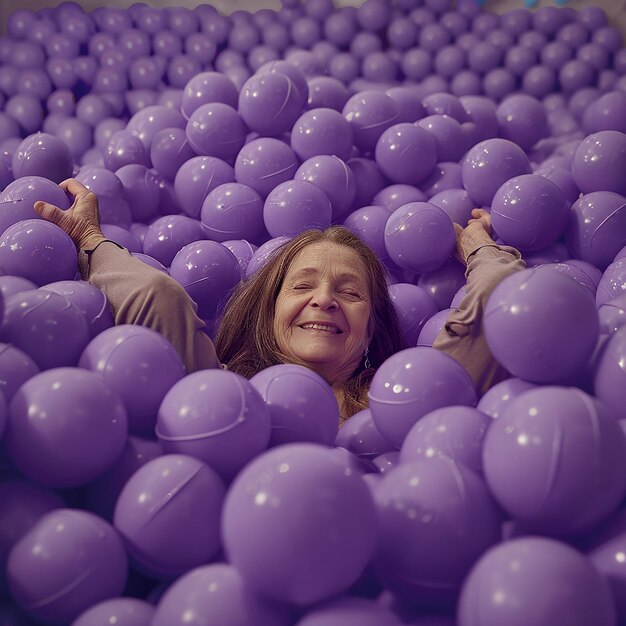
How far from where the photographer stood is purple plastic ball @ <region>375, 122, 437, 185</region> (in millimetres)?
2404

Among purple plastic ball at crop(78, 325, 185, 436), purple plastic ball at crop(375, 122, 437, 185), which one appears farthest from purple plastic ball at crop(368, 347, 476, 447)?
purple plastic ball at crop(375, 122, 437, 185)

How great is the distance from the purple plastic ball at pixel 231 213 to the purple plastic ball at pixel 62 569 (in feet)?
4.72

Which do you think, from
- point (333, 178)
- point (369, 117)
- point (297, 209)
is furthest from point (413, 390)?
point (369, 117)

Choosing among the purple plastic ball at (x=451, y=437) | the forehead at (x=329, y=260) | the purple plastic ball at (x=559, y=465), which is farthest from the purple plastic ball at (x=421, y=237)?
the purple plastic ball at (x=559, y=465)

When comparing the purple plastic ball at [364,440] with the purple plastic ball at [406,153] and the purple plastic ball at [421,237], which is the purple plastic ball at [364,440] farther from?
the purple plastic ball at [406,153]

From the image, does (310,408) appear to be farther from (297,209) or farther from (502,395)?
(297,209)

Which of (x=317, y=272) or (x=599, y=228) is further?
(x=599, y=228)

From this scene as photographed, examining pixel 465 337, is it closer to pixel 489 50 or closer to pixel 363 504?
pixel 363 504

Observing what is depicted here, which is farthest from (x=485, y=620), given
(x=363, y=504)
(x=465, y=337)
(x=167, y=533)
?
(x=465, y=337)

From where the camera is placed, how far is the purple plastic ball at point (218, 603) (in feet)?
2.71

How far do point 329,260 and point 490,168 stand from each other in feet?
2.38

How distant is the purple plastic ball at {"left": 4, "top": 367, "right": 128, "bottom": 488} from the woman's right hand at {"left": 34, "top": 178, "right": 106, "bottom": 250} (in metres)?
0.81

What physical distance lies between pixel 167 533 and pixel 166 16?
3.29m

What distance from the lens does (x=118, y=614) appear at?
2.93 feet
